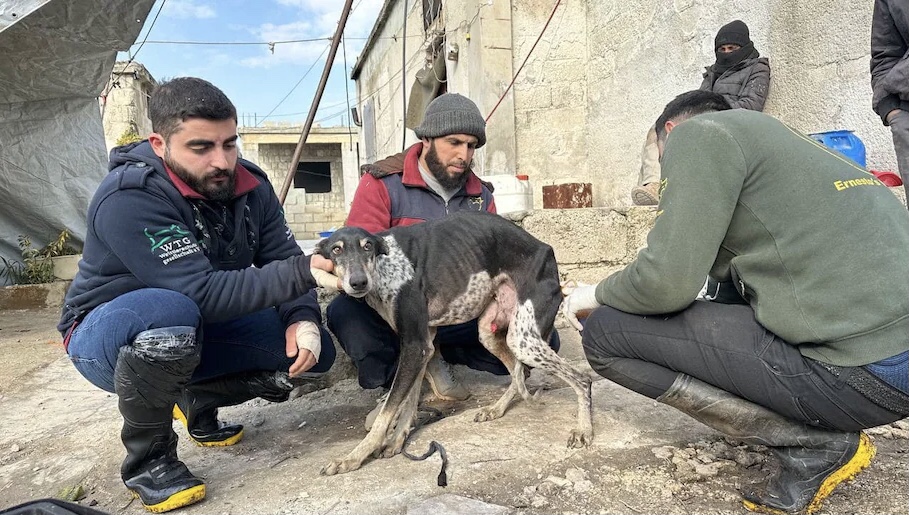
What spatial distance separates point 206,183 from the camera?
7.59ft

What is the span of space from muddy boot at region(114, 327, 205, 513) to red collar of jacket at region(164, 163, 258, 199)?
1.88ft

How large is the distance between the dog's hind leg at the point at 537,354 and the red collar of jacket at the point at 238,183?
4.74ft

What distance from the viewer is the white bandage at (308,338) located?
2463 mm

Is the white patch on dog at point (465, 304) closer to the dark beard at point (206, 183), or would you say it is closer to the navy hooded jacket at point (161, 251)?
the navy hooded jacket at point (161, 251)

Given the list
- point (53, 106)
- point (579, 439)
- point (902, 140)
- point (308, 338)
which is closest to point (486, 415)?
point (579, 439)

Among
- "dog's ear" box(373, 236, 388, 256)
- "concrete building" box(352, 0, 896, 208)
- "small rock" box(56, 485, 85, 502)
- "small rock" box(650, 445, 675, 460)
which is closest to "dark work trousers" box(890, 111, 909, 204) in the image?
"concrete building" box(352, 0, 896, 208)

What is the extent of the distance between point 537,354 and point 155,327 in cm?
170

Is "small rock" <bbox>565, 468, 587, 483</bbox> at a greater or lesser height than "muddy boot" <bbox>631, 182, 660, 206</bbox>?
lesser

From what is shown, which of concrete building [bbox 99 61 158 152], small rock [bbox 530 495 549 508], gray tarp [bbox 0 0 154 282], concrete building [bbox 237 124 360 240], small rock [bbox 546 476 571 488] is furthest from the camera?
concrete building [bbox 237 124 360 240]

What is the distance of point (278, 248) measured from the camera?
9.33 ft

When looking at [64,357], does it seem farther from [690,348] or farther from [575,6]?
[575,6]

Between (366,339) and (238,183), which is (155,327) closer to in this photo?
(238,183)

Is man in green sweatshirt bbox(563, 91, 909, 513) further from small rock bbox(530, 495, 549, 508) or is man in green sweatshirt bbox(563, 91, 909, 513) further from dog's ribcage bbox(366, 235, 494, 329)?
dog's ribcage bbox(366, 235, 494, 329)

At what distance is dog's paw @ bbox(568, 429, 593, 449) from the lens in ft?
8.14
